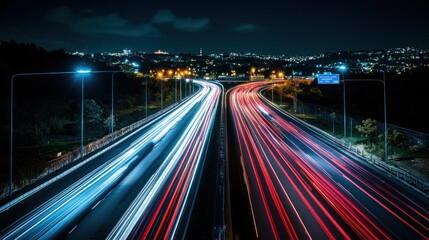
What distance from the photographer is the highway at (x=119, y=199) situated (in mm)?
19234

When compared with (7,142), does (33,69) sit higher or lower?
higher

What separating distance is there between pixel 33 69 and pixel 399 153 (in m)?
92.8

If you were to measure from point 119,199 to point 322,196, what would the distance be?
1185cm

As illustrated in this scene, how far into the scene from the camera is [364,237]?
18.2 metres

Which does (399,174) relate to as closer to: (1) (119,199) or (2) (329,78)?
(1) (119,199)

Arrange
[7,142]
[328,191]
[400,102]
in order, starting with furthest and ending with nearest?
[400,102]
[7,142]
[328,191]

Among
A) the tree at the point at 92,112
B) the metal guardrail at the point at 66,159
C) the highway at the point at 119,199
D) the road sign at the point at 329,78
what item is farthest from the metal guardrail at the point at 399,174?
the tree at the point at 92,112

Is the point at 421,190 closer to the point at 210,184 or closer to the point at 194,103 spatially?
the point at 210,184

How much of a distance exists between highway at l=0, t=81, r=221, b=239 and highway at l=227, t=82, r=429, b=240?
415cm

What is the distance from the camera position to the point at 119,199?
24312mm

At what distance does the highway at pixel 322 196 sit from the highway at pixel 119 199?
4.15 m

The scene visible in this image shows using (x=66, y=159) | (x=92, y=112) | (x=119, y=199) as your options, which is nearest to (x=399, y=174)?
(x=119, y=199)

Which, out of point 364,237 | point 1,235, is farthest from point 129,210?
point 364,237

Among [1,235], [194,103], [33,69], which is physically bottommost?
[1,235]
